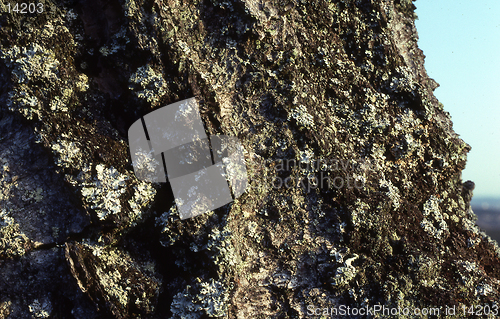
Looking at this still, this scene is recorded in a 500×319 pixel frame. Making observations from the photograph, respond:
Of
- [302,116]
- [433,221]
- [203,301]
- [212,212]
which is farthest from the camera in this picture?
[433,221]

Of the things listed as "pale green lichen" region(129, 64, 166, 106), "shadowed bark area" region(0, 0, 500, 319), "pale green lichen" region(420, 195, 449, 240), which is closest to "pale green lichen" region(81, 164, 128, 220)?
"shadowed bark area" region(0, 0, 500, 319)

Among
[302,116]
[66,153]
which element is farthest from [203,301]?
[302,116]

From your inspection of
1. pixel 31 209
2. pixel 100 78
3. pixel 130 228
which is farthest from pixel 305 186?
pixel 31 209

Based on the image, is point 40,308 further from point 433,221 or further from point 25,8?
point 433,221

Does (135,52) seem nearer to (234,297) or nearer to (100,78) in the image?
(100,78)

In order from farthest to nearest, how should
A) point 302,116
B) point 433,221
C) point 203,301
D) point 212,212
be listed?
point 433,221, point 302,116, point 212,212, point 203,301

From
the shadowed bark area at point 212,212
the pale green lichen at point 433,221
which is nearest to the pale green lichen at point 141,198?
the shadowed bark area at point 212,212

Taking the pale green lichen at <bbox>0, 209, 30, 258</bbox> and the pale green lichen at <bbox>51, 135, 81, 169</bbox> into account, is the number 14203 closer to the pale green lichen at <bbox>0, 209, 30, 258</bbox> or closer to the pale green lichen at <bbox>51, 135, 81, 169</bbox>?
the pale green lichen at <bbox>51, 135, 81, 169</bbox>

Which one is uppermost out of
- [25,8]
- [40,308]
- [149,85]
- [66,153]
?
[25,8]
